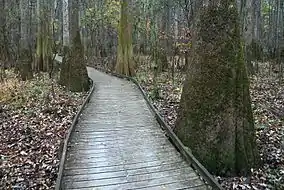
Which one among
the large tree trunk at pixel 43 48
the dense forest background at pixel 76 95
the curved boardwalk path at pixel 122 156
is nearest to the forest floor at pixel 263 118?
the dense forest background at pixel 76 95

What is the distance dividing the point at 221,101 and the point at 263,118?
A: 417cm

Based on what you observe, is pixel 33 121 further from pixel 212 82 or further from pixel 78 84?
pixel 212 82

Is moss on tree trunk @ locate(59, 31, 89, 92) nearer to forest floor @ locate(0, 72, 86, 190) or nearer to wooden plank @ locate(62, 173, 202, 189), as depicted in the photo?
forest floor @ locate(0, 72, 86, 190)

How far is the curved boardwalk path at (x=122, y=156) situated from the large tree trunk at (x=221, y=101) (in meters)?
0.65

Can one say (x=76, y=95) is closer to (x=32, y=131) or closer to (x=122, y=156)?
(x=32, y=131)

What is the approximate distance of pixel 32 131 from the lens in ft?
32.0

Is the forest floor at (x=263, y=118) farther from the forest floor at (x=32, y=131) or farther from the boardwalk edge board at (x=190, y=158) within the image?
the forest floor at (x=32, y=131)

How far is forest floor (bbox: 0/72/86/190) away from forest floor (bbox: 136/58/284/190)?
121 inches

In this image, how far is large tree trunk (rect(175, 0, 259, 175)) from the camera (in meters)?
7.05

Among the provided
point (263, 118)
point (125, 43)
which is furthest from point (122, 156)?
point (125, 43)

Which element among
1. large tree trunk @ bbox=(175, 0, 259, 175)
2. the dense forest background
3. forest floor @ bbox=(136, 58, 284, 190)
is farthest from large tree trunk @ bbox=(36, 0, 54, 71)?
large tree trunk @ bbox=(175, 0, 259, 175)

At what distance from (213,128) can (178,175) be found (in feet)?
4.06

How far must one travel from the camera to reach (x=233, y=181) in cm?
667

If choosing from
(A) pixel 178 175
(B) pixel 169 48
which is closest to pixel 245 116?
(A) pixel 178 175
